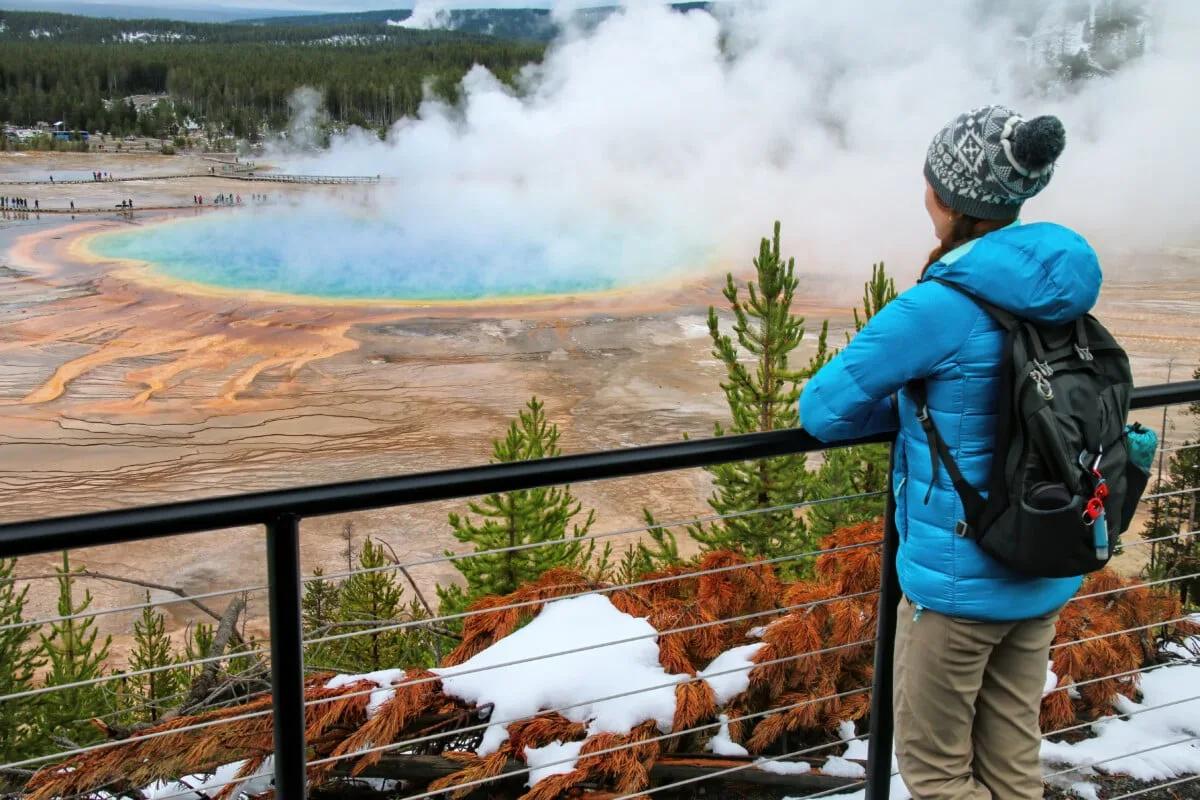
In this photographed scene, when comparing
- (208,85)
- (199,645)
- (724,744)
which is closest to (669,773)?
(724,744)

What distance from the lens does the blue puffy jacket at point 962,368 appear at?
1198mm

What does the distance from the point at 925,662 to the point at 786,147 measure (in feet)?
134

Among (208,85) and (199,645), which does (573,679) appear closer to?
(199,645)

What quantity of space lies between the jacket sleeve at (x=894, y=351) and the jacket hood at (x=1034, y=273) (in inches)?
1.4

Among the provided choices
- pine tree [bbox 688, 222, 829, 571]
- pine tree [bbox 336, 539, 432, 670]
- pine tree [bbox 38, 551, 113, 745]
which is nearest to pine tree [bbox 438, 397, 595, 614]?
pine tree [bbox 336, 539, 432, 670]

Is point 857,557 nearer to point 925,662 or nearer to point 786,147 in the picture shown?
point 925,662

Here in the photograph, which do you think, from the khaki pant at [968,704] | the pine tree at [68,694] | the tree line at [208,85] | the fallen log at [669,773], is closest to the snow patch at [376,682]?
the fallen log at [669,773]

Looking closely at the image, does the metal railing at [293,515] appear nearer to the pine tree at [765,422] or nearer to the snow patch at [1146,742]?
the snow patch at [1146,742]

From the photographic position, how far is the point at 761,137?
4109cm

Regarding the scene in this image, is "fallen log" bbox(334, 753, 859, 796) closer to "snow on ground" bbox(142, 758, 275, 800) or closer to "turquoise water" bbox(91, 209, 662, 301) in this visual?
"snow on ground" bbox(142, 758, 275, 800)

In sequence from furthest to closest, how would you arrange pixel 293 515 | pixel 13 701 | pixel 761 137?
pixel 761 137
pixel 13 701
pixel 293 515

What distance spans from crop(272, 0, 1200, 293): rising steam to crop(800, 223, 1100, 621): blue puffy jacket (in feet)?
98.1

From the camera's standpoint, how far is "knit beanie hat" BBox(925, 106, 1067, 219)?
4.15 feet

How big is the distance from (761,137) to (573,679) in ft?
134
